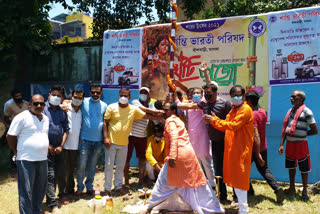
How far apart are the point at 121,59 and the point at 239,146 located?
4.13 metres

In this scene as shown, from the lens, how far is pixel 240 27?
592cm

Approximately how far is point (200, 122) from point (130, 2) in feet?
28.2

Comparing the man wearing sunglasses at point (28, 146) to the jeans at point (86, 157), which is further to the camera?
the jeans at point (86, 157)

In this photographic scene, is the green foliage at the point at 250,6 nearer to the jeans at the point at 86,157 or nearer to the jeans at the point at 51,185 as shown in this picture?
the jeans at the point at 86,157

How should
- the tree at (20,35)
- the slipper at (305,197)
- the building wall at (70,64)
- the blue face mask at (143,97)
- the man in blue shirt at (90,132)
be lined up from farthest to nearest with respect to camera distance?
the tree at (20,35)
the building wall at (70,64)
the blue face mask at (143,97)
the man in blue shirt at (90,132)
the slipper at (305,197)

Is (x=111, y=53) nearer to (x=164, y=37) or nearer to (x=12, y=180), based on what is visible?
(x=164, y=37)

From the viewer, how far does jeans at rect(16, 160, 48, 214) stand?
12.2 ft

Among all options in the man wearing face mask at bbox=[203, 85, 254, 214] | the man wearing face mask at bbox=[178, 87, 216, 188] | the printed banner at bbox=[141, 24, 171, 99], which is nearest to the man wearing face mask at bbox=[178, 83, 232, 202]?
the man wearing face mask at bbox=[178, 87, 216, 188]

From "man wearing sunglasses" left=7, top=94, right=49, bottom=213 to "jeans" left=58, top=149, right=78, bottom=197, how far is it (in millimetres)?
1144

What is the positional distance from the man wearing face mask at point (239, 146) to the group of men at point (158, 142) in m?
0.01

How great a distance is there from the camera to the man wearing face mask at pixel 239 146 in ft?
12.9

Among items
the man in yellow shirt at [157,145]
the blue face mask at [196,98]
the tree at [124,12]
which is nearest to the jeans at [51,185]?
the man in yellow shirt at [157,145]

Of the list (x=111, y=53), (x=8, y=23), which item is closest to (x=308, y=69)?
(x=111, y=53)

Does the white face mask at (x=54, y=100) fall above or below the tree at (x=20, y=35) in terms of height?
below
